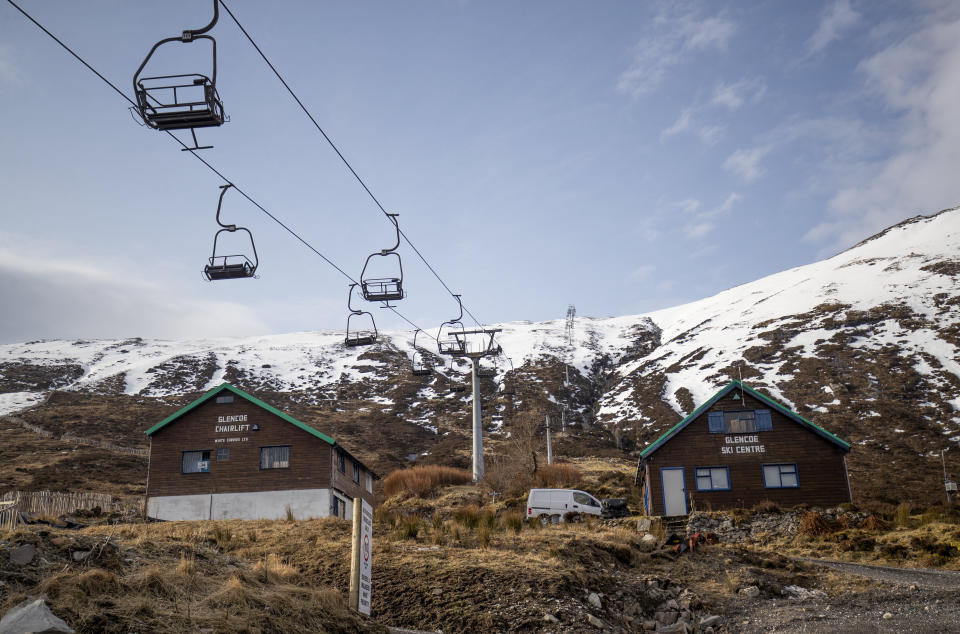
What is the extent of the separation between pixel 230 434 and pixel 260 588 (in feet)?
107

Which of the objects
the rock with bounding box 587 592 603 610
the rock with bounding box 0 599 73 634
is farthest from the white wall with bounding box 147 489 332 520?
the rock with bounding box 0 599 73 634

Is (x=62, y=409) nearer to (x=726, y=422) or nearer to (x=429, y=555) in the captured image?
(x=726, y=422)

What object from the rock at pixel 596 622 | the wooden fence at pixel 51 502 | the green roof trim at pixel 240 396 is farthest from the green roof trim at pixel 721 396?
the wooden fence at pixel 51 502

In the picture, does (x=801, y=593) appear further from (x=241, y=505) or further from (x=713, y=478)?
(x=241, y=505)

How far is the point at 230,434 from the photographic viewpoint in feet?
143

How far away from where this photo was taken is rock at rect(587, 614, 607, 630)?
14.8 metres

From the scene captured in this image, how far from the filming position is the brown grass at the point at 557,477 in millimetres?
51625

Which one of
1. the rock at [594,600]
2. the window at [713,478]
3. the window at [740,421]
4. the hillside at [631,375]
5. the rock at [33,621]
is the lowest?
the rock at [594,600]

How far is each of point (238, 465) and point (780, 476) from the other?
97.8ft

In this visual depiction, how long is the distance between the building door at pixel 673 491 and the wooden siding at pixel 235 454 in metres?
18.5

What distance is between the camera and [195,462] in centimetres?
4322

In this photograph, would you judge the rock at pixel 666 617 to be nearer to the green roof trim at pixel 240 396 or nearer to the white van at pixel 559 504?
the white van at pixel 559 504

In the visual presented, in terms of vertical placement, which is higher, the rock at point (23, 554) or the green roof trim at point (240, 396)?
the green roof trim at point (240, 396)

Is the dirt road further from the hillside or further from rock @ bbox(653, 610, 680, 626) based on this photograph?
the hillside
